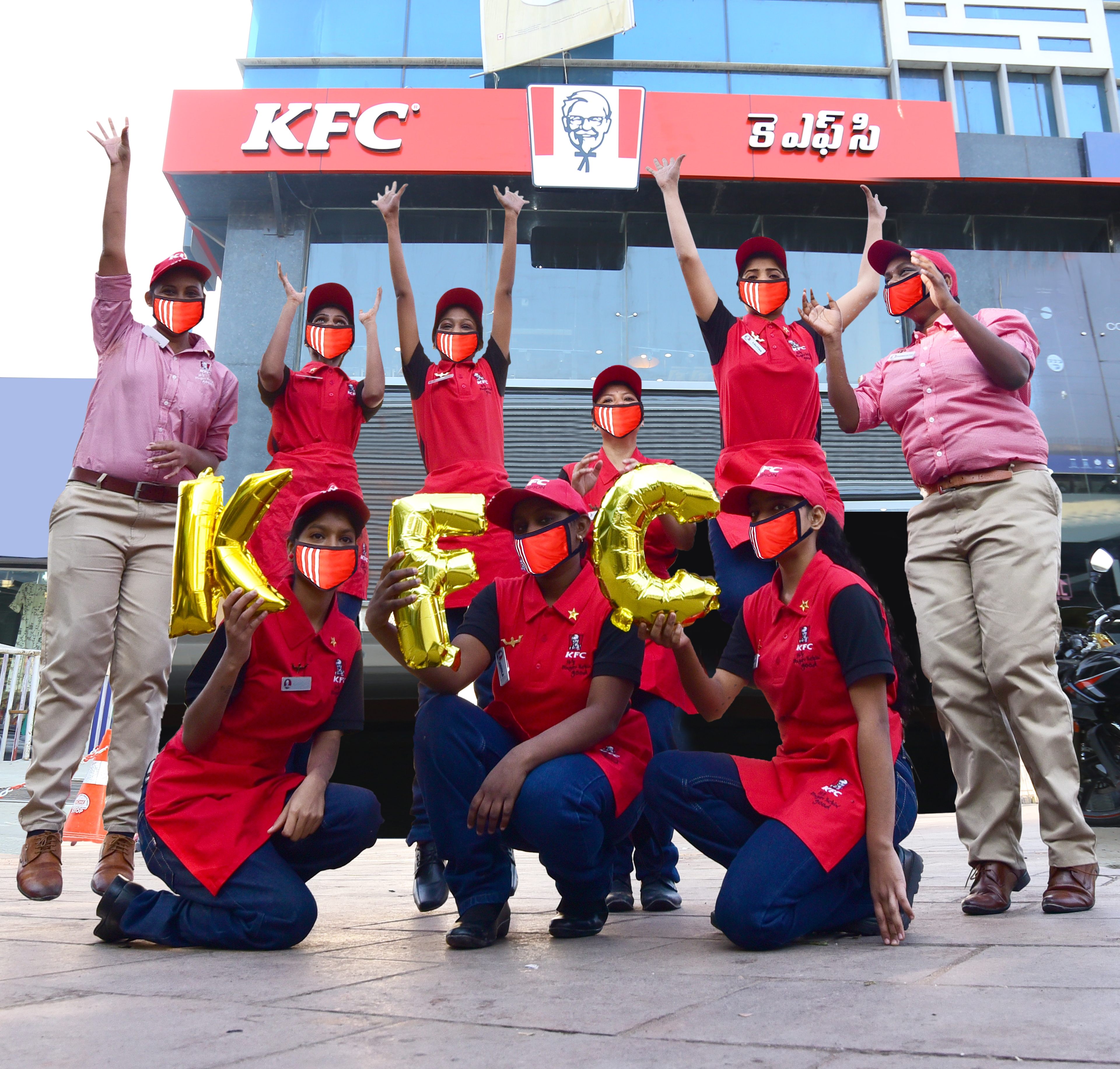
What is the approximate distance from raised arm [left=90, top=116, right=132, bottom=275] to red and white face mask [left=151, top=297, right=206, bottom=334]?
24 cm

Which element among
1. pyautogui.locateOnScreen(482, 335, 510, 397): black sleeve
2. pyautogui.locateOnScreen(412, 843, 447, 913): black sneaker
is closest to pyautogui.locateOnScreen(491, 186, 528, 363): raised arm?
pyautogui.locateOnScreen(482, 335, 510, 397): black sleeve

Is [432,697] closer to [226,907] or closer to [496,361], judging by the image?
[226,907]

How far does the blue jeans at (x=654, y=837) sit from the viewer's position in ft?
10.3

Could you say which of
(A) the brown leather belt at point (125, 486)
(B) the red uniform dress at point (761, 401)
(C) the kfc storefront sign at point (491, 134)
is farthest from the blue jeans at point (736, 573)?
(C) the kfc storefront sign at point (491, 134)

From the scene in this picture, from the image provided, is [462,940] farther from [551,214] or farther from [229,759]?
[551,214]

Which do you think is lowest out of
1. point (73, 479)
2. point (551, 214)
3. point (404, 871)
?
point (404, 871)

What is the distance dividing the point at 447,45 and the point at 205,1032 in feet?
39.9

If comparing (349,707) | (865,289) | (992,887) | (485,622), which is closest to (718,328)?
(865,289)

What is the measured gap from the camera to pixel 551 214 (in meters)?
10.8

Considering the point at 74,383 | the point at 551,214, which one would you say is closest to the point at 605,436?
the point at 551,214

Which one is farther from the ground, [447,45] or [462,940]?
[447,45]

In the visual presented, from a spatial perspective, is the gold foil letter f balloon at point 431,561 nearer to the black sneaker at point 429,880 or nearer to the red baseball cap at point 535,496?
the red baseball cap at point 535,496

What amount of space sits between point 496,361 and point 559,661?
1619 mm

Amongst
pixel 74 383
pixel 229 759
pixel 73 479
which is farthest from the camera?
pixel 74 383
